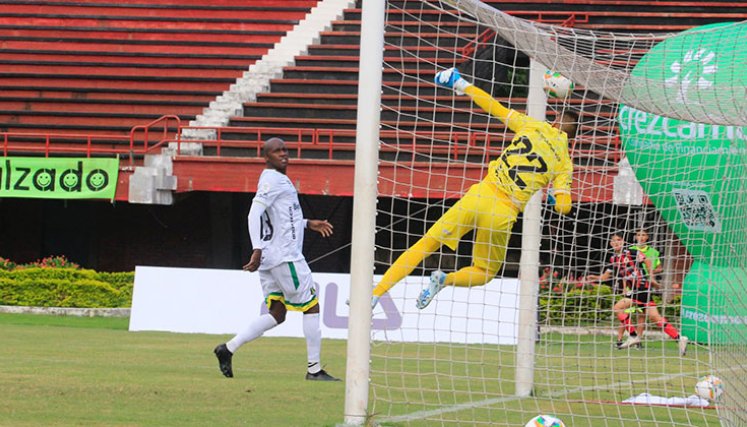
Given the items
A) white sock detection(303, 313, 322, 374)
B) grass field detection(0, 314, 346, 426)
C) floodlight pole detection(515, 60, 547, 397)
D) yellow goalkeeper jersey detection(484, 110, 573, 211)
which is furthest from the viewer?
white sock detection(303, 313, 322, 374)

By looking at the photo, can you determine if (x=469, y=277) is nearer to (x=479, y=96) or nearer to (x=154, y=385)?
(x=479, y=96)

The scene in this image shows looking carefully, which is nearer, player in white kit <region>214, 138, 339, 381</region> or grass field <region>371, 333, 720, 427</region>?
grass field <region>371, 333, 720, 427</region>

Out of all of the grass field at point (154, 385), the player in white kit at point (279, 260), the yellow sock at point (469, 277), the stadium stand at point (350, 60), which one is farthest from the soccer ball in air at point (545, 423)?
the stadium stand at point (350, 60)

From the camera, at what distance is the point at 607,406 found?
27.4ft

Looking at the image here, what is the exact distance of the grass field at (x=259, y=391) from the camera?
6.65m

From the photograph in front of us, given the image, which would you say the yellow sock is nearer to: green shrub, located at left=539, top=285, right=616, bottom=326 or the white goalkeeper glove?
the white goalkeeper glove

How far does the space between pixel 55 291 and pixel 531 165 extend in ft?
45.5

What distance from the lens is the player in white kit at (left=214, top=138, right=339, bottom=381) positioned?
9070 mm

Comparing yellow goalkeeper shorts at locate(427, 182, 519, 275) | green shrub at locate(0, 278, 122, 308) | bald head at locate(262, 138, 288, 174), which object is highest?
bald head at locate(262, 138, 288, 174)

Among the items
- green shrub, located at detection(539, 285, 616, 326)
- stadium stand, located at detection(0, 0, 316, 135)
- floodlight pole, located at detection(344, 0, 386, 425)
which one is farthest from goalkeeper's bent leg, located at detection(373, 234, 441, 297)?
stadium stand, located at detection(0, 0, 316, 135)

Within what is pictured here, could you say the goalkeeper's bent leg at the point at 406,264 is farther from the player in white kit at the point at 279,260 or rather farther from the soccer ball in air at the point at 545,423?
the soccer ball in air at the point at 545,423

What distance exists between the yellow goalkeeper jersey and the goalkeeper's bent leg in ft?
1.97

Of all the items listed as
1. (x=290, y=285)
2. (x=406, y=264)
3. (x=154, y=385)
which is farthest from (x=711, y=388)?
(x=154, y=385)

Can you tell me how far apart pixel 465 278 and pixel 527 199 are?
69 cm
